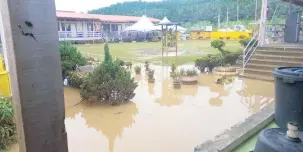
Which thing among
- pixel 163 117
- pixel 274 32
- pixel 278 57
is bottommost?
pixel 163 117

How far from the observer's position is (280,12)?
88.8 feet

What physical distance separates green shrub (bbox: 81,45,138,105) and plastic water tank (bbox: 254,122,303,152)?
13.7 ft

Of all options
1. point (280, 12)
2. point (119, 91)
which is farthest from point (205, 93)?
point (280, 12)

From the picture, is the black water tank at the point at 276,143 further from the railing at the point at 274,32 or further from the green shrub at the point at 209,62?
the railing at the point at 274,32

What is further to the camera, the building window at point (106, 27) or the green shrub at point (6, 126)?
the building window at point (106, 27)

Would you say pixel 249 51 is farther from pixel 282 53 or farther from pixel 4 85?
pixel 4 85

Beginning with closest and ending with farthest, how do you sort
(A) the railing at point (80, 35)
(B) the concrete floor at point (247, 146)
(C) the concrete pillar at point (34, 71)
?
(C) the concrete pillar at point (34, 71) < (B) the concrete floor at point (247, 146) < (A) the railing at point (80, 35)

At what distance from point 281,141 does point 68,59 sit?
23.2ft

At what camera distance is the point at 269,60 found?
812 centimetres

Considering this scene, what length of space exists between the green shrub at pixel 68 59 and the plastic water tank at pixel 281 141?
6.61 metres

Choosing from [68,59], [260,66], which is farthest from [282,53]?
[68,59]

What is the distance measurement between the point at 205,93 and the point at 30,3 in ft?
20.7

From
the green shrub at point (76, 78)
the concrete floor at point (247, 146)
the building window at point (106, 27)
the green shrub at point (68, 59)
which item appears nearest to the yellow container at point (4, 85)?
the green shrub at point (76, 78)

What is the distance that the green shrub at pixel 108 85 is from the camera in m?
5.50
